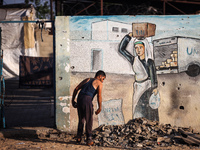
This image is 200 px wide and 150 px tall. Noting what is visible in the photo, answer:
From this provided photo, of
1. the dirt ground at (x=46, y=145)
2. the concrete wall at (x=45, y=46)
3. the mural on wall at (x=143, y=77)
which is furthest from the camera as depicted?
the concrete wall at (x=45, y=46)

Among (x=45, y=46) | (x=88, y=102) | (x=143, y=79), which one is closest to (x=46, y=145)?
(x=88, y=102)

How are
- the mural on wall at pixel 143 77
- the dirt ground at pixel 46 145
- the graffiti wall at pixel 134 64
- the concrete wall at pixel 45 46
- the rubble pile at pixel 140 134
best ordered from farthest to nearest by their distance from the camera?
the concrete wall at pixel 45 46 < the mural on wall at pixel 143 77 < the graffiti wall at pixel 134 64 < the rubble pile at pixel 140 134 < the dirt ground at pixel 46 145

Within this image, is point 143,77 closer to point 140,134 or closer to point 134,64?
point 134,64

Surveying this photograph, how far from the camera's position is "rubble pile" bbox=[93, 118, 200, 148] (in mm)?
5020

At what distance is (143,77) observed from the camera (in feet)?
18.9

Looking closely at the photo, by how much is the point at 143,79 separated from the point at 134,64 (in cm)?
41

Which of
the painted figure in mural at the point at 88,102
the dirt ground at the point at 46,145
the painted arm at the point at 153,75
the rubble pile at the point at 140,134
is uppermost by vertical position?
the painted arm at the point at 153,75

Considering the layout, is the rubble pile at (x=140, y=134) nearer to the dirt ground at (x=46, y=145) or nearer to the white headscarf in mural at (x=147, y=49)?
the dirt ground at (x=46, y=145)

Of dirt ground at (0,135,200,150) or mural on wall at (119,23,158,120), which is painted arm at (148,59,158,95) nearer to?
mural on wall at (119,23,158,120)

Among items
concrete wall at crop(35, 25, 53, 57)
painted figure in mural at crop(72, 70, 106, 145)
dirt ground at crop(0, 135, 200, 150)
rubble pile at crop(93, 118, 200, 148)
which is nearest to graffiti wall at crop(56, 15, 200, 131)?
rubble pile at crop(93, 118, 200, 148)

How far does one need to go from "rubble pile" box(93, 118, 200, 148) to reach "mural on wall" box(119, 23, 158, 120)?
0.76 ft

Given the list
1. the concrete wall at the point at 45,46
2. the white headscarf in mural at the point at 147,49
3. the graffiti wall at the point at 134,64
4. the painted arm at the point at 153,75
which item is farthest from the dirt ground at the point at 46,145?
the concrete wall at the point at 45,46

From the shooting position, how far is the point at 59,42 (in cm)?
559

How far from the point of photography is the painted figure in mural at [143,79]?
226 inches
